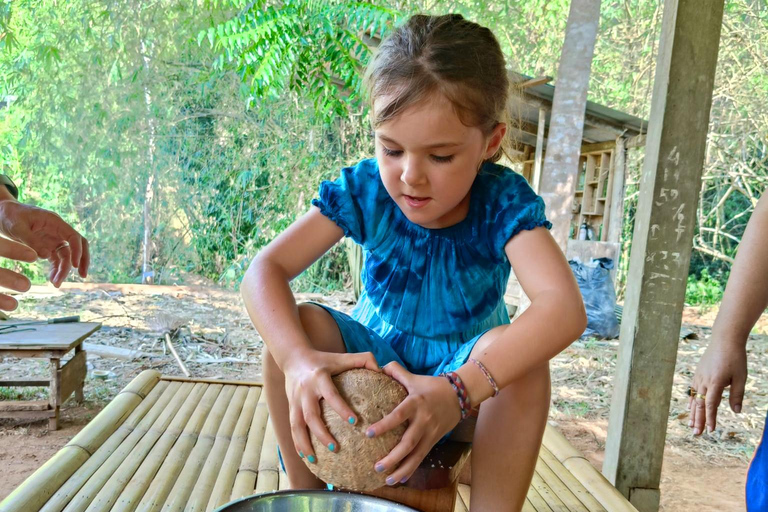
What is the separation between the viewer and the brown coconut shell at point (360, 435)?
0.98 m

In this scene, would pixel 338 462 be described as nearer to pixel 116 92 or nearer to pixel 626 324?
pixel 626 324

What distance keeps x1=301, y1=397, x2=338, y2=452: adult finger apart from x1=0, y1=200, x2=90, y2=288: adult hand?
952 millimetres

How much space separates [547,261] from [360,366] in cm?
48

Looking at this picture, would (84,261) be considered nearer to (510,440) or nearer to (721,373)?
(510,440)

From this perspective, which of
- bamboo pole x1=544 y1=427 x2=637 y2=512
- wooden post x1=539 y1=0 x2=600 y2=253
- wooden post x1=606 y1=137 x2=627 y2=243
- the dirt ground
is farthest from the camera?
wooden post x1=606 y1=137 x2=627 y2=243

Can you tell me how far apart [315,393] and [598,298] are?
5.54 meters

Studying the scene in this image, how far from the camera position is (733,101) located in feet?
25.7

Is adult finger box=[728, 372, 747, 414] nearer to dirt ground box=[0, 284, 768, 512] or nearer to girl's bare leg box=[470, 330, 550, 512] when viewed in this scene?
girl's bare leg box=[470, 330, 550, 512]

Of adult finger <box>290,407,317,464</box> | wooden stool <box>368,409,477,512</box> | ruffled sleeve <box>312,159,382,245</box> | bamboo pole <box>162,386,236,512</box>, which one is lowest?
bamboo pole <box>162,386,236,512</box>

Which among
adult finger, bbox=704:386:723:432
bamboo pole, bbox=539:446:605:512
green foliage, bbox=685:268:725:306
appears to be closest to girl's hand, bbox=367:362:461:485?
adult finger, bbox=704:386:723:432

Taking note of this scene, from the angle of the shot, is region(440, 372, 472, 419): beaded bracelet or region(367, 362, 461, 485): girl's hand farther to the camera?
region(440, 372, 472, 419): beaded bracelet

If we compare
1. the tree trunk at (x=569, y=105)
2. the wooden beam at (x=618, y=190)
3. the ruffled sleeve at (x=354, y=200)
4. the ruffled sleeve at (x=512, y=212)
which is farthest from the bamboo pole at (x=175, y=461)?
the wooden beam at (x=618, y=190)

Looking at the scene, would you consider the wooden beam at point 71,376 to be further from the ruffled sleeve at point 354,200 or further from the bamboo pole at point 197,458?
the ruffled sleeve at point 354,200

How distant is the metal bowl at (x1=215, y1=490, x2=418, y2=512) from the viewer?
3.36ft
